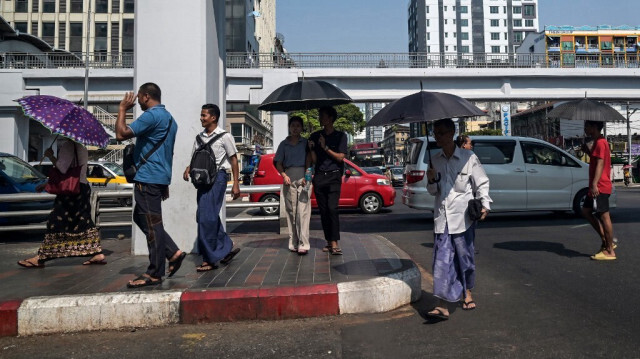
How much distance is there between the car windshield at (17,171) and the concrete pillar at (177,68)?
494 centimetres

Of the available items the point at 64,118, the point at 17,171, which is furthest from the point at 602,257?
the point at 17,171

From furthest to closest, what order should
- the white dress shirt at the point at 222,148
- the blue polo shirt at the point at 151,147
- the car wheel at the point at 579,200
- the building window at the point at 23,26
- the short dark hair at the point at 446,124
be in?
the building window at the point at 23,26
the car wheel at the point at 579,200
the white dress shirt at the point at 222,148
the blue polo shirt at the point at 151,147
the short dark hair at the point at 446,124

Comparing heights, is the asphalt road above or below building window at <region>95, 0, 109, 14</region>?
below

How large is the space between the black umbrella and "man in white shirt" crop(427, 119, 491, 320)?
0.41ft

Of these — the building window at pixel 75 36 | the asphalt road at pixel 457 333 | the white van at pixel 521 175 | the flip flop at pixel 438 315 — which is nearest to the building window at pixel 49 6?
the building window at pixel 75 36

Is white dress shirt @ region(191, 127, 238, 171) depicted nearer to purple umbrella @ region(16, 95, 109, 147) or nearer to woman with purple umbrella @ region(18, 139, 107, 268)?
purple umbrella @ region(16, 95, 109, 147)

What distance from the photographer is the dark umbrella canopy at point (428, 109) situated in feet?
11.8

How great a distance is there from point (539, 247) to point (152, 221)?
17.7 feet

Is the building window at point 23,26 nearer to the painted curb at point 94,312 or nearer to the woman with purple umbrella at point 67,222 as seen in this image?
the woman with purple umbrella at point 67,222

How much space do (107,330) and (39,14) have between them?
2044 inches

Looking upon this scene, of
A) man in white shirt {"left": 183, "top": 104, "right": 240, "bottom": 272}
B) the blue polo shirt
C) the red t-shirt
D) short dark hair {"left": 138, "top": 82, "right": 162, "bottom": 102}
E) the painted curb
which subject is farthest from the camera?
the red t-shirt

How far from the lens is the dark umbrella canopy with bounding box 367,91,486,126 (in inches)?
141

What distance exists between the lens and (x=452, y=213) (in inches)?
146

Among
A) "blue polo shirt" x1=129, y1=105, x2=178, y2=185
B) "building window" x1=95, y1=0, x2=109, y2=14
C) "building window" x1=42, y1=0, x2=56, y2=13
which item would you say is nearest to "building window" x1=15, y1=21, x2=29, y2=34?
"building window" x1=42, y1=0, x2=56, y2=13
